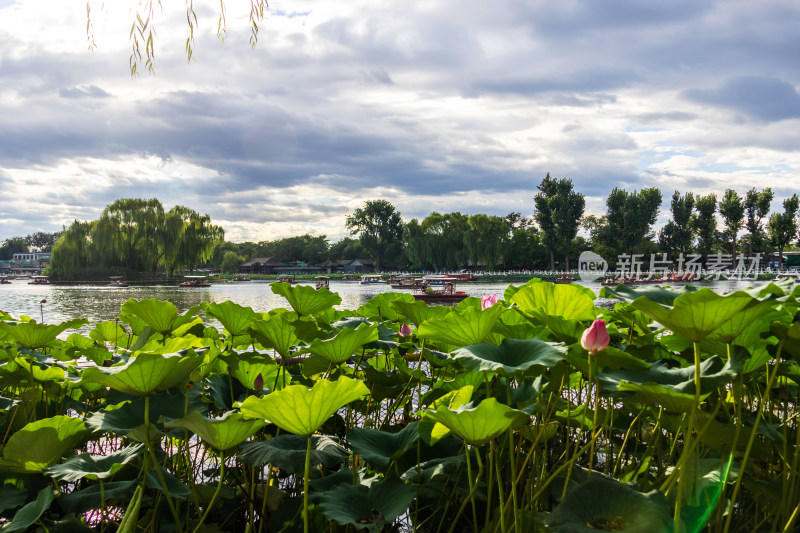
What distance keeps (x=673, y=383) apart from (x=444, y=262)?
162 ft

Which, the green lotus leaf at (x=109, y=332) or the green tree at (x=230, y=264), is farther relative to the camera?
the green tree at (x=230, y=264)

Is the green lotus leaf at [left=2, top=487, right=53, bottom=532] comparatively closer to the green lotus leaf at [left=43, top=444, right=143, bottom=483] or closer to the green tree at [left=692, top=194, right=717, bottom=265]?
the green lotus leaf at [left=43, top=444, right=143, bottom=483]

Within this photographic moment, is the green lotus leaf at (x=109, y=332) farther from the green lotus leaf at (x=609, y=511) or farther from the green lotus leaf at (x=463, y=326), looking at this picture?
the green lotus leaf at (x=609, y=511)

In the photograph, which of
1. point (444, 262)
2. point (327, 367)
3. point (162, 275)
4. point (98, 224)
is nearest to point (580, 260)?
point (444, 262)

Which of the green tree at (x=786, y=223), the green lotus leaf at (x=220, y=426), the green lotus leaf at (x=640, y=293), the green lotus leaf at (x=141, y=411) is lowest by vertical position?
the green lotus leaf at (x=141, y=411)

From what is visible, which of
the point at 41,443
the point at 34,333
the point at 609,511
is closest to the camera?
the point at 609,511

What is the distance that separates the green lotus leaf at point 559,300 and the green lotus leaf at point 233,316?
676mm

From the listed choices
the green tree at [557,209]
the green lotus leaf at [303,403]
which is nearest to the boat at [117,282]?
the green tree at [557,209]

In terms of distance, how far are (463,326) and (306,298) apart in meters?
0.58

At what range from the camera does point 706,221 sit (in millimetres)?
45875

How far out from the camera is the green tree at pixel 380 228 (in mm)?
63781

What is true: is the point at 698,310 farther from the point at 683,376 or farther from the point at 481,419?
the point at 481,419

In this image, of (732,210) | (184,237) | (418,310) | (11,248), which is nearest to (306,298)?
(418,310)

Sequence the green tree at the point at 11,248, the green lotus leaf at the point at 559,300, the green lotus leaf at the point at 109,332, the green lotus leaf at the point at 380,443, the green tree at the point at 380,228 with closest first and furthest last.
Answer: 1. the green lotus leaf at the point at 380,443
2. the green lotus leaf at the point at 559,300
3. the green lotus leaf at the point at 109,332
4. the green tree at the point at 380,228
5. the green tree at the point at 11,248
